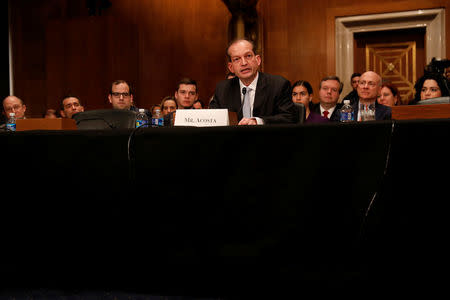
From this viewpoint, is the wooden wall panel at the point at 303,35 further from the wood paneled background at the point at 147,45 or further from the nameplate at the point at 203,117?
the nameplate at the point at 203,117

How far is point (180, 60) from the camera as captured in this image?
6203mm

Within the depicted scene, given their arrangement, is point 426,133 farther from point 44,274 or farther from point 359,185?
point 44,274

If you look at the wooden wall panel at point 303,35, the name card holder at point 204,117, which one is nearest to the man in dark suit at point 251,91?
the name card holder at point 204,117

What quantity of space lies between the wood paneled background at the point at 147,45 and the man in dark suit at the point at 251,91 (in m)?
3.00

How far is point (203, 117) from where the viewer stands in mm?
1930

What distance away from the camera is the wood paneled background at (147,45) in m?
5.67

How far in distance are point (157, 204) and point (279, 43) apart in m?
4.72

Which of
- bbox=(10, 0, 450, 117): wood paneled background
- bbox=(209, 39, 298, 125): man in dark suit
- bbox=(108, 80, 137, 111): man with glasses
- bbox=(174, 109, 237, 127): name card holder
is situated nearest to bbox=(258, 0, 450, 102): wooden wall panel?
bbox=(10, 0, 450, 117): wood paneled background

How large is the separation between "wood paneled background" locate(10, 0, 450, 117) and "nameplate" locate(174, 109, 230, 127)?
401 centimetres

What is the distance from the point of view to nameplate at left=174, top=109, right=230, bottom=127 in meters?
→ 1.90

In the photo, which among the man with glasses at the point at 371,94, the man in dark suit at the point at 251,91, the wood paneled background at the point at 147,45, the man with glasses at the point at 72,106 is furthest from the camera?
the wood paneled background at the point at 147,45

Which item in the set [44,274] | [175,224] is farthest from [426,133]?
[44,274]

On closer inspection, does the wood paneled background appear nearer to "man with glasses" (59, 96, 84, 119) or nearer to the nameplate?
"man with glasses" (59, 96, 84, 119)

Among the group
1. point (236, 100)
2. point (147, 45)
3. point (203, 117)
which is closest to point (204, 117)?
point (203, 117)
